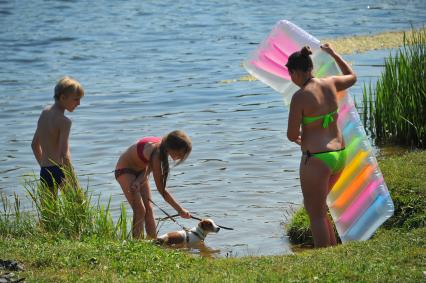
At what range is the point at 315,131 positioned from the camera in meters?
7.89

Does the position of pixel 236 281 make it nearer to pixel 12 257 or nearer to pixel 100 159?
pixel 12 257

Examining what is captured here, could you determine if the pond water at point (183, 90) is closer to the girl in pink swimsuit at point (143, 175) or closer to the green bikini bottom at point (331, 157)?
the girl in pink swimsuit at point (143, 175)

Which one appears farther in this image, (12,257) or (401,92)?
(401,92)

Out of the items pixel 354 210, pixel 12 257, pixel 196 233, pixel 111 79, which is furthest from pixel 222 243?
pixel 111 79

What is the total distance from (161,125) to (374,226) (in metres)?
8.21

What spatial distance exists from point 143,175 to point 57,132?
1.00 metres

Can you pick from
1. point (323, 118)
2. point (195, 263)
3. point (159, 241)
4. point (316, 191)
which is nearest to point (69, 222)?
point (159, 241)

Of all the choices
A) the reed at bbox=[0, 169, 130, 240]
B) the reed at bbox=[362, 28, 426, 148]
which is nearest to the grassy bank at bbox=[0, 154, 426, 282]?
the reed at bbox=[0, 169, 130, 240]

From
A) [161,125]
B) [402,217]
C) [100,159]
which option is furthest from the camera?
[161,125]

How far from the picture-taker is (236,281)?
20.7 feet

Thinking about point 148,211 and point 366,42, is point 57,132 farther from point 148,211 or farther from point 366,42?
point 366,42

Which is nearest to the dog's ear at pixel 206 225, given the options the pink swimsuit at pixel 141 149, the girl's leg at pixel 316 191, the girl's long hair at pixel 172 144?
the pink swimsuit at pixel 141 149

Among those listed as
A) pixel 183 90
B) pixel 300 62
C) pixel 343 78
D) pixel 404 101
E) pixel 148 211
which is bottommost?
pixel 183 90

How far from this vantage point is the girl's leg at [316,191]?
25.6ft
